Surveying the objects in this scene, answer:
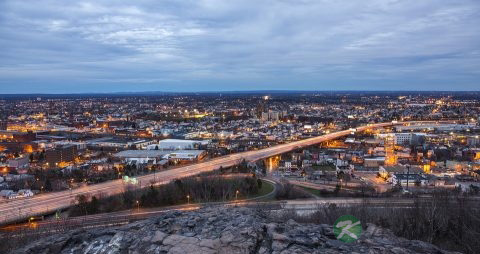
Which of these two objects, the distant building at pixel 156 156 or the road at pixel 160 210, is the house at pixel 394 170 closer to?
the road at pixel 160 210

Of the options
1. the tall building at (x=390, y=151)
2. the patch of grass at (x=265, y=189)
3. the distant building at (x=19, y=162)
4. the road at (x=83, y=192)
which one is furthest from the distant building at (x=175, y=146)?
the tall building at (x=390, y=151)

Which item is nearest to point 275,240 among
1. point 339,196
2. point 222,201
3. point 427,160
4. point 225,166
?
point 222,201

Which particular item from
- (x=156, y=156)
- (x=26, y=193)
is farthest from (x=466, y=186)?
(x=26, y=193)

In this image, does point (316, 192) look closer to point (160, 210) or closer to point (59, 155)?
point (160, 210)

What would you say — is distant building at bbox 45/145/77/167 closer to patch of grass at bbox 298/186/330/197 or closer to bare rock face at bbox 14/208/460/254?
patch of grass at bbox 298/186/330/197

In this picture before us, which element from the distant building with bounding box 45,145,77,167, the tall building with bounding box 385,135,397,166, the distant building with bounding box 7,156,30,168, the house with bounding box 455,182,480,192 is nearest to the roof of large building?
the distant building with bounding box 45,145,77,167

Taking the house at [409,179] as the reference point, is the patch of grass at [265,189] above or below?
below
